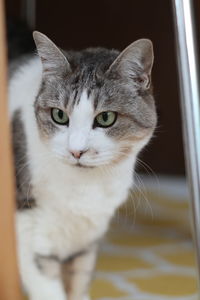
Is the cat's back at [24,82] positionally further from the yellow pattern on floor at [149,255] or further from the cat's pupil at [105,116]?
the yellow pattern on floor at [149,255]

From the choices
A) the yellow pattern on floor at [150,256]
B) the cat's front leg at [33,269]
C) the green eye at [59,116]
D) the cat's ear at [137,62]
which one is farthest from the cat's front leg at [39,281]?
the cat's ear at [137,62]

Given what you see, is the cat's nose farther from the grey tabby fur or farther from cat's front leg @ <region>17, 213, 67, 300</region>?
cat's front leg @ <region>17, 213, 67, 300</region>

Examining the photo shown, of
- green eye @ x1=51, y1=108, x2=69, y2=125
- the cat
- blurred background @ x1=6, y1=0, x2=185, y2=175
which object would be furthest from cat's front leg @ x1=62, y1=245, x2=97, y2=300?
green eye @ x1=51, y1=108, x2=69, y2=125

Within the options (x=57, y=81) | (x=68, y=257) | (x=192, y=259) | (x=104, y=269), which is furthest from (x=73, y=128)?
(x=192, y=259)

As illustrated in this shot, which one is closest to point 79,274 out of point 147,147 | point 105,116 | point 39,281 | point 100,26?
point 39,281

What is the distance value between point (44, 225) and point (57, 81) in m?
0.27

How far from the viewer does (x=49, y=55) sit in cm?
87

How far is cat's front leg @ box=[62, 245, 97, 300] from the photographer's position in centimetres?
112

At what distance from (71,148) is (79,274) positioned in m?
0.38

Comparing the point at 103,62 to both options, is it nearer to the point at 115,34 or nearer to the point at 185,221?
the point at 115,34

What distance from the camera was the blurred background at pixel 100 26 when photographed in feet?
3.56

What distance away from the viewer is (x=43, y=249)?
3.31ft

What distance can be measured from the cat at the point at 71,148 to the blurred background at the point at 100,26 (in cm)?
9

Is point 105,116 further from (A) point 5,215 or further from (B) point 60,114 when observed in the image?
(A) point 5,215
